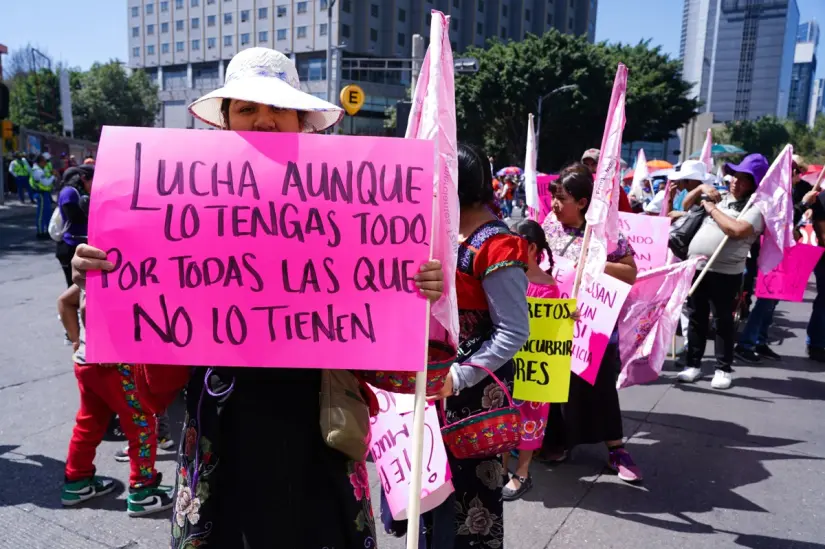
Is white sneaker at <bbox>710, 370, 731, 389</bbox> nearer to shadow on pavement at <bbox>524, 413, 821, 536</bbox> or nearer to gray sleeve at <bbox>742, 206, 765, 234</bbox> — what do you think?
shadow on pavement at <bbox>524, 413, 821, 536</bbox>

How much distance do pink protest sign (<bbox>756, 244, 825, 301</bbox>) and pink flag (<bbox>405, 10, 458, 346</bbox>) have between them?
5.66 meters

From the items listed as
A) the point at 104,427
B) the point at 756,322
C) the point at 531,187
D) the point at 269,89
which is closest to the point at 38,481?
the point at 104,427

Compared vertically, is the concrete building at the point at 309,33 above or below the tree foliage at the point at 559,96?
above

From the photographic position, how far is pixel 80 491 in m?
3.29

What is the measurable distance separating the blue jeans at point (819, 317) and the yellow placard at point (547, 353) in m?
5.06

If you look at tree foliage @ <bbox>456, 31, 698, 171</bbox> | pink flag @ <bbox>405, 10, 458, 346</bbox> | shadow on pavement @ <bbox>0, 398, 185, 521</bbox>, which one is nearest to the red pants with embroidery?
shadow on pavement @ <bbox>0, 398, 185, 521</bbox>

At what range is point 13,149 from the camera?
82.1 feet

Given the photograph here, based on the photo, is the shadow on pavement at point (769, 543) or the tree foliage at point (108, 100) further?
the tree foliage at point (108, 100)

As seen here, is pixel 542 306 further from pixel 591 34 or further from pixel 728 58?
pixel 728 58

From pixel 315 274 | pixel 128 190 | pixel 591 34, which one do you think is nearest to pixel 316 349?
pixel 315 274

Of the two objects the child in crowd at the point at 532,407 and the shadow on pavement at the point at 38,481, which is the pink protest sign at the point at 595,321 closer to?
the child in crowd at the point at 532,407

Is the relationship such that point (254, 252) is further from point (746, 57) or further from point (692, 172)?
point (746, 57)

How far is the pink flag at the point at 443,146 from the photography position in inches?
68.0

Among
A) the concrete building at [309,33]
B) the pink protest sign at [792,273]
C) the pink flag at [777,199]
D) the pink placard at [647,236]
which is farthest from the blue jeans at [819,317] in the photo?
the concrete building at [309,33]
